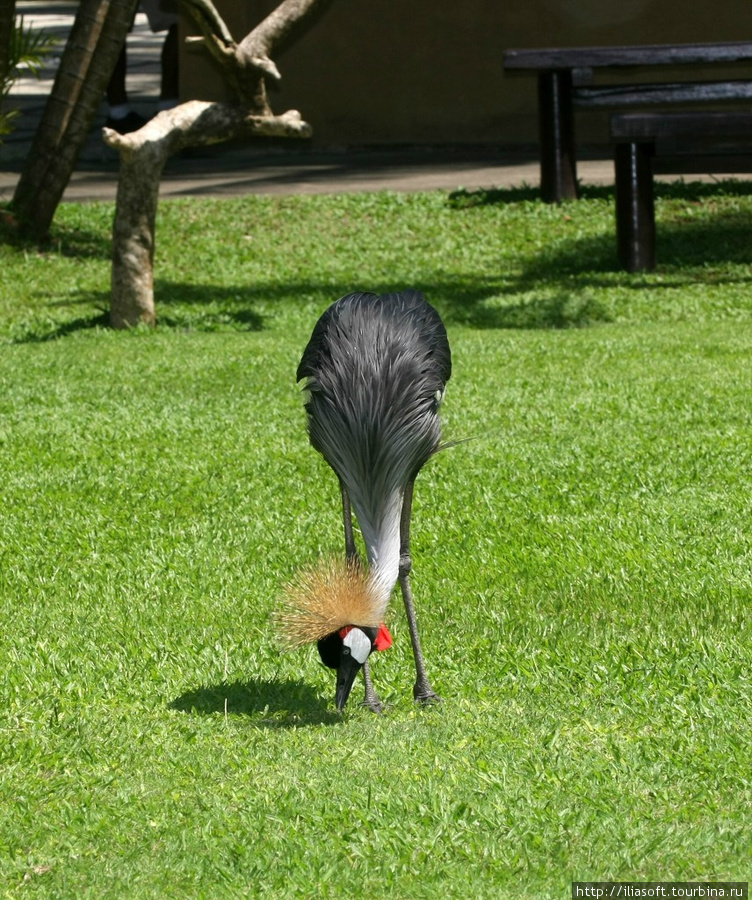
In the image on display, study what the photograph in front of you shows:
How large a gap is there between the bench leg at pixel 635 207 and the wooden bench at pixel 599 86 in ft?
3.06

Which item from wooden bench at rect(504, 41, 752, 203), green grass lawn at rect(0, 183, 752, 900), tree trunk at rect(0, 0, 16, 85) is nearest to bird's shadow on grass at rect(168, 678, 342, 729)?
green grass lawn at rect(0, 183, 752, 900)

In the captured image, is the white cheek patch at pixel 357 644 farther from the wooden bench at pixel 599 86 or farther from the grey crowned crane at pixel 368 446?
the wooden bench at pixel 599 86

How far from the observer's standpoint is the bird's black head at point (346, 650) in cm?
389

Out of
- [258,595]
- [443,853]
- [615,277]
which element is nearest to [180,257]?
[615,277]

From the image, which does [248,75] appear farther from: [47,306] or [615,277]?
[615,277]

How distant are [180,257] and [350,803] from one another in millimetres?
11307

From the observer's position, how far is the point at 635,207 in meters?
13.1

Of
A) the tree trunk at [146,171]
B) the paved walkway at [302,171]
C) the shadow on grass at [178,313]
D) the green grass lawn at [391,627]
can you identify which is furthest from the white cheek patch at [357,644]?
the paved walkway at [302,171]

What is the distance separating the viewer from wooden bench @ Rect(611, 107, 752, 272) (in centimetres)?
1256

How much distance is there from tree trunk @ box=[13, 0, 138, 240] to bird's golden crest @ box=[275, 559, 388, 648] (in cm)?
997

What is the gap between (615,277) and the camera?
13211 mm

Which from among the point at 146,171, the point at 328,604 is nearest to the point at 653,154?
the point at 146,171

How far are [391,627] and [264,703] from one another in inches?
38.4

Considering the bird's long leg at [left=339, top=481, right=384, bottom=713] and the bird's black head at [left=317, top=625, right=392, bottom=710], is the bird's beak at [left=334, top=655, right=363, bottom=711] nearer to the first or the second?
the bird's black head at [left=317, top=625, right=392, bottom=710]
